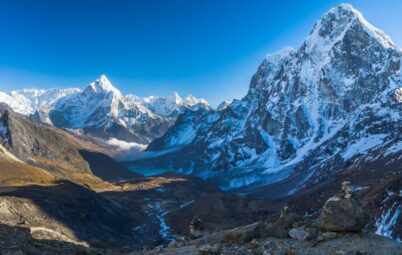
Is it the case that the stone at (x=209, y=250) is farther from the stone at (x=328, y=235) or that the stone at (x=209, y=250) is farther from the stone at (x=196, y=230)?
the stone at (x=196, y=230)

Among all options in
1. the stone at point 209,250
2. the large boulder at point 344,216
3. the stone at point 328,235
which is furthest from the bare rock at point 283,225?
the stone at point 209,250

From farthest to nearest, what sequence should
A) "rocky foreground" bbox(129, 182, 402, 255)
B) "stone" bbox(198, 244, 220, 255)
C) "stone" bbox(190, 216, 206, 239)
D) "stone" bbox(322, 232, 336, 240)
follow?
1. "stone" bbox(190, 216, 206, 239)
2. "stone" bbox(322, 232, 336, 240)
3. "rocky foreground" bbox(129, 182, 402, 255)
4. "stone" bbox(198, 244, 220, 255)

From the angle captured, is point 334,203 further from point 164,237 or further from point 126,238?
point 164,237

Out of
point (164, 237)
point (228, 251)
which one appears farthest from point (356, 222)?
point (164, 237)

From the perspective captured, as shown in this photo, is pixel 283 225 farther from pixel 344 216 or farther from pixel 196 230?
pixel 196 230

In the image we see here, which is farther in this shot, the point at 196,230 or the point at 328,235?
the point at 196,230

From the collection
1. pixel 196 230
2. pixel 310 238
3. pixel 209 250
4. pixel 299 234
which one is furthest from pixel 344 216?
pixel 196 230

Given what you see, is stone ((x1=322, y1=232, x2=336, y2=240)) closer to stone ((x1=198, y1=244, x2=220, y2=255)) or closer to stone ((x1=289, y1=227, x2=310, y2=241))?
stone ((x1=289, y1=227, x2=310, y2=241))

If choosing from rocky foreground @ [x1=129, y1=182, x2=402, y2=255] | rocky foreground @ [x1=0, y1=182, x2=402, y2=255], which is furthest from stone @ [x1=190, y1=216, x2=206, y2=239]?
rocky foreground @ [x1=129, y1=182, x2=402, y2=255]
